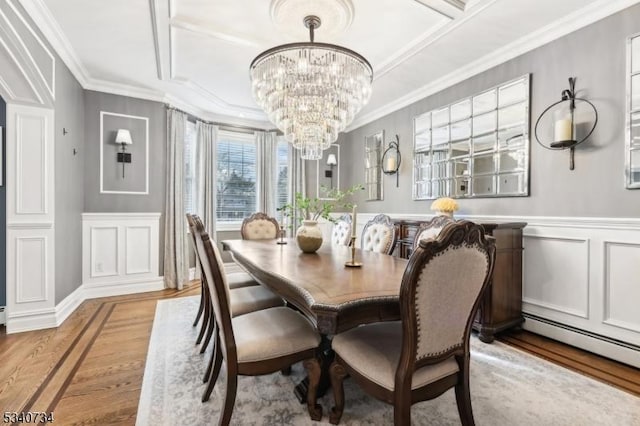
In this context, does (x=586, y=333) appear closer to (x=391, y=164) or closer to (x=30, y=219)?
(x=391, y=164)

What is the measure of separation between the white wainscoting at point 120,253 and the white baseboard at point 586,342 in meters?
4.43

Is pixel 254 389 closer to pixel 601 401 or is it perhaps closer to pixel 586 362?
pixel 601 401

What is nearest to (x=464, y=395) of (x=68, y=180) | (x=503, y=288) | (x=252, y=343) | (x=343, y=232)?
(x=252, y=343)

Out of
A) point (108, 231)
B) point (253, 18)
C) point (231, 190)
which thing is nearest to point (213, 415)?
point (253, 18)

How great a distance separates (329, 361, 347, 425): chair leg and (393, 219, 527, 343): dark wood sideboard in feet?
5.46

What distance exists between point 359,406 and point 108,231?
377 cm

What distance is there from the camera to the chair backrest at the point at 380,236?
2671 mm

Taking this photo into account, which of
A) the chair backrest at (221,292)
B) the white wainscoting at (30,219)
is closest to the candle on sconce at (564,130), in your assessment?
the chair backrest at (221,292)

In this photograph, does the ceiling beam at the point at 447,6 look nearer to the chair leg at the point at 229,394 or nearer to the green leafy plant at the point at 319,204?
the green leafy plant at the point at 319,204

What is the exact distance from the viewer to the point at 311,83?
237 centimetres

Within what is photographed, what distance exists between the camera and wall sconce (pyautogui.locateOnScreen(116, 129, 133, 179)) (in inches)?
151

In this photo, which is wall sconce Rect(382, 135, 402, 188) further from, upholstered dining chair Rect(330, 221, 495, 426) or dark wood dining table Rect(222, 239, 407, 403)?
upholstered dining chair Rect(330, 221, 495, 426)

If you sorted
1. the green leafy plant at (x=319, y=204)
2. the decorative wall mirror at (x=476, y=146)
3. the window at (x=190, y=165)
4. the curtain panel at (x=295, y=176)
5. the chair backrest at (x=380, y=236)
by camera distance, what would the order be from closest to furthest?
the green leafy plant at (x=319, y=204), the chair backrest at (x=380, y=236), the decorative wall mirror at (x=476, y=146), the window at (x=190, y=165), the curtain panel at (x=295, y=176)

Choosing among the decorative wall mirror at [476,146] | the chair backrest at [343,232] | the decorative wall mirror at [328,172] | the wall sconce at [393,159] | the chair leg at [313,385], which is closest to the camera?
the chair leg at [313,385]
